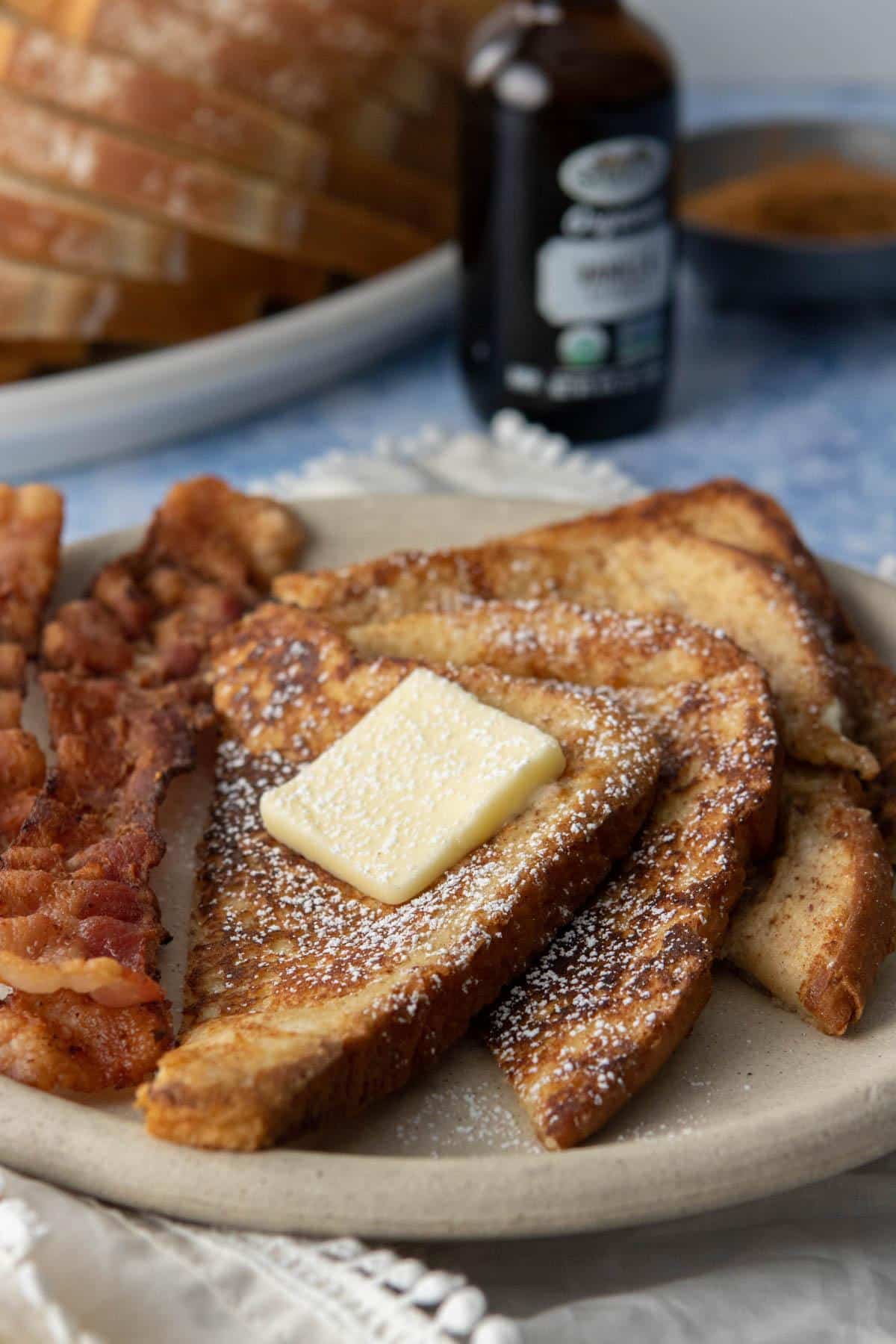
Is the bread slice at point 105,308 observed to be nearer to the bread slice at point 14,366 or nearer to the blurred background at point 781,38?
the bread slice at point 14,366

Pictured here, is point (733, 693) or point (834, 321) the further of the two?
point (834, 321)

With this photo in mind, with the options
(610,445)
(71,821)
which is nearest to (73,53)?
(610,445)

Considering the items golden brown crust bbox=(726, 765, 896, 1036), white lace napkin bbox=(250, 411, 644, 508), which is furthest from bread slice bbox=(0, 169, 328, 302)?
golden brown crust bbox=(726, 765, 896, 1036)

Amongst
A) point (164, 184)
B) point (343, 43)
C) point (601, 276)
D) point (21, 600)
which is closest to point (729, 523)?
point (601, 276)

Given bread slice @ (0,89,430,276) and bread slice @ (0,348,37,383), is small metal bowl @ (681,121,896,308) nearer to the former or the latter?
Result: bread slice @ (0,89,430,276)

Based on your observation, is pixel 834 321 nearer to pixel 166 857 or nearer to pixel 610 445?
pixel 610 445

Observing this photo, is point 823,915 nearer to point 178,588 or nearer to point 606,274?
point 178,588
